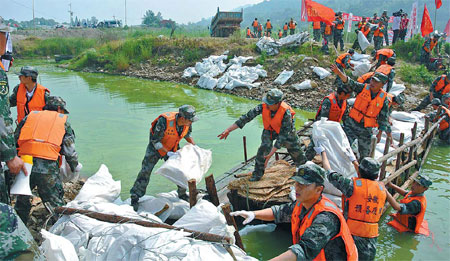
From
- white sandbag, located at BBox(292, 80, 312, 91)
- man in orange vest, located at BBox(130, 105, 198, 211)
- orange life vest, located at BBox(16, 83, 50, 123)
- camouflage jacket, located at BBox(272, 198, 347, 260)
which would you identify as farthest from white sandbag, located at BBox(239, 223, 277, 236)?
white sandbag, located at BBox(292, 80, 312, 91)

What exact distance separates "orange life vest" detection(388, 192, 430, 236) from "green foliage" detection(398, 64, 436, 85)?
27.8 ft

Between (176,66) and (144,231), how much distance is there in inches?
605

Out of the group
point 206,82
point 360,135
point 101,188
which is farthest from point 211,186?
point 206,82

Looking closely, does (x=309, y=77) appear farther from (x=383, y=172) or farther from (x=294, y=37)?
(x=383, y=172)

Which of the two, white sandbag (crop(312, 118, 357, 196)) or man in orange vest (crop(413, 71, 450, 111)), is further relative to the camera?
man in orange vest (crop(413, 71, 450, 111))

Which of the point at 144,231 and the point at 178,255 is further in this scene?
the point at 144,231

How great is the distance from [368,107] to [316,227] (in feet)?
10.2

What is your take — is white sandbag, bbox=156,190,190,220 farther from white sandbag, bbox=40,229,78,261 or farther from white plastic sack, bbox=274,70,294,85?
white plastic sack, bbox=274,70,294,85

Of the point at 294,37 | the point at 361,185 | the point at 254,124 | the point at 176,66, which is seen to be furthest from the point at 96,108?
the point at 361,185

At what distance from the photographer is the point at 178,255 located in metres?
2.34

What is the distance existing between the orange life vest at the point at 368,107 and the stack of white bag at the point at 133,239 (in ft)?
9.40

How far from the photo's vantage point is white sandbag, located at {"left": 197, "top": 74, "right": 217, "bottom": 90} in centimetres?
1365

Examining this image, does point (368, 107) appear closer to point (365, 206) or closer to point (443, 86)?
point (365, 206)

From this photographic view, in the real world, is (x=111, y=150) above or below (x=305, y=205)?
below
